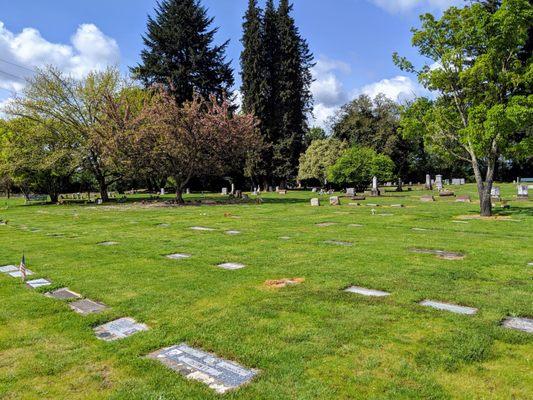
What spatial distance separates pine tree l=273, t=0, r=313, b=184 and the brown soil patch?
4333 cm

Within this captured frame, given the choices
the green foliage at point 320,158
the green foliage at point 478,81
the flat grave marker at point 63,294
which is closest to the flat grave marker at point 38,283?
the flat grave marker at point 63,294

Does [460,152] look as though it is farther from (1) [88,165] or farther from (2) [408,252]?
(1) [88,165]

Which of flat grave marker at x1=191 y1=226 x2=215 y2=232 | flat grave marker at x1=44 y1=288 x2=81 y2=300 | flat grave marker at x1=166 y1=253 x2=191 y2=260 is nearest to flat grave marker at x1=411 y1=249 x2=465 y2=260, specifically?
flat grave marker at x1=166 y1=253 x2=191 y2=260

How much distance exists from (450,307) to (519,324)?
0.79 meters

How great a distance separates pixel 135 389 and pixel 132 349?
0.78 meters

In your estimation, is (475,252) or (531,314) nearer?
(531,314)

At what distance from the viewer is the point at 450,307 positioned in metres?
5.08

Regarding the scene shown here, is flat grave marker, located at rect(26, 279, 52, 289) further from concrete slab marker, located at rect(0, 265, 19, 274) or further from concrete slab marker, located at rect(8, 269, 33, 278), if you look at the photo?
concrete slab marker, located at rect(0, 265, 19, 274)

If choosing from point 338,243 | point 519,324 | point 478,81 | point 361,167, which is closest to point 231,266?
point 338,243

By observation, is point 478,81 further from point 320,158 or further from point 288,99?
point 288,99

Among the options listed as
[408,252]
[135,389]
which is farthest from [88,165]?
[135,389]

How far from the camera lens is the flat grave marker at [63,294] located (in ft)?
19.4

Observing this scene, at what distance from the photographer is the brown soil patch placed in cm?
624

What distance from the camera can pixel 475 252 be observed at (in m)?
8.56
